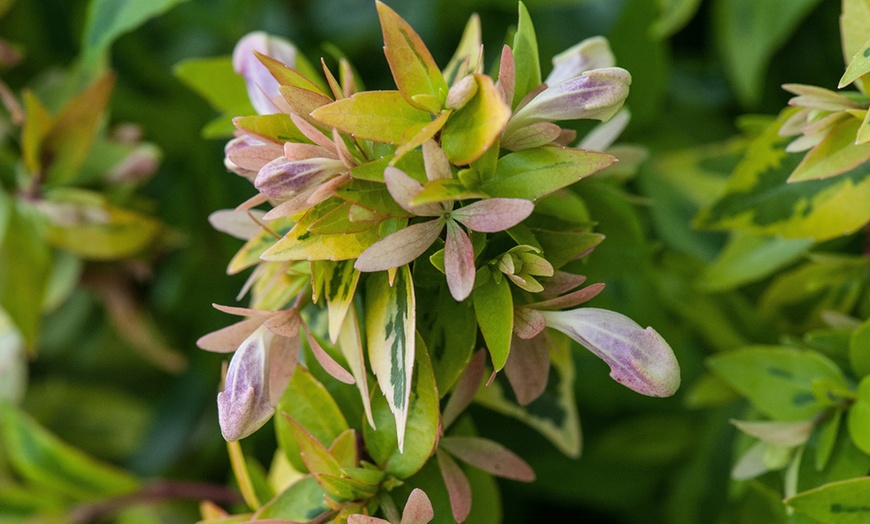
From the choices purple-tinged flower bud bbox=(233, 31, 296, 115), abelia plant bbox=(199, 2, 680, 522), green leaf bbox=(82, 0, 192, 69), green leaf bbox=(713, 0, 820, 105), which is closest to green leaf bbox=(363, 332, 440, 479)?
abelia plant bbox=(199, 2, 680, 522)

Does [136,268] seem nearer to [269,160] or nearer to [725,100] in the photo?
[269,160]

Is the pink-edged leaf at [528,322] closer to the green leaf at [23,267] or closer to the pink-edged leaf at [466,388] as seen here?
the pink-edged leaf at [466,388]

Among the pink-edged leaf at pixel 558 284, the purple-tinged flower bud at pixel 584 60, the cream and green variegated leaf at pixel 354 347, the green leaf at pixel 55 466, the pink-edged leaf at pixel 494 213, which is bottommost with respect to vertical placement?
the green leaf at pixel 55 466

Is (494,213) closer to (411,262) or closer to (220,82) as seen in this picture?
(411,262)

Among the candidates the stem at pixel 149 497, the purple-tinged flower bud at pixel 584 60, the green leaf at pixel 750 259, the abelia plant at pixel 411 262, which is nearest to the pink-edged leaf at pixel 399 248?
the abelia plant at pixel 411 262

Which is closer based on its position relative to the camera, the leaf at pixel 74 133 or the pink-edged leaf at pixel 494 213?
the pink-edged leaf at pixel 494 213

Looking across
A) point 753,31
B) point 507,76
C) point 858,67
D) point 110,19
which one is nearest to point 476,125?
point 507,76
